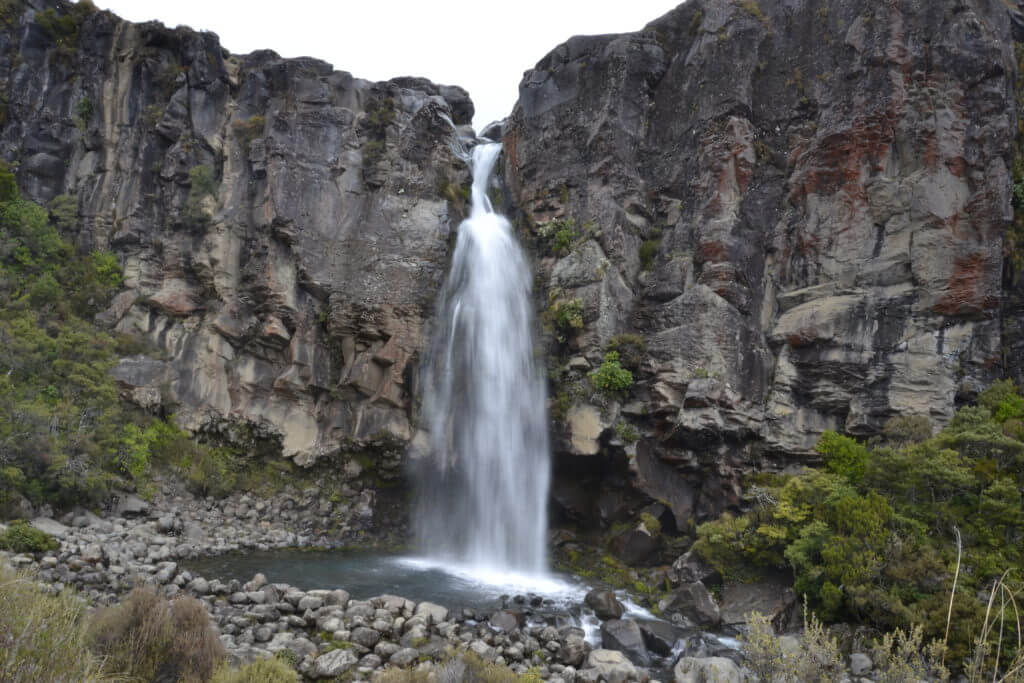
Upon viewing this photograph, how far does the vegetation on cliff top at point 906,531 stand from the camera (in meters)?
10.4

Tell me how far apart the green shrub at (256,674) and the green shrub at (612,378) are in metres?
13.2

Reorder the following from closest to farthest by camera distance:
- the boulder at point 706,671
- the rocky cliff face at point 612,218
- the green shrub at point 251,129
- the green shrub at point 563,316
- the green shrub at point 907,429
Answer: the boulder at point 706,671 → the green shrub at point 907,429 → the rocky cliff face at point 612,218 → the green shrub at point 563,316 → the green shrub at point 251,129

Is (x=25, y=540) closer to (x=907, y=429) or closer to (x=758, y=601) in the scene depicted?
(x=758, y=601)

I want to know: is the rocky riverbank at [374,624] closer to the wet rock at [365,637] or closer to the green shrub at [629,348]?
the wet rock at [365,637]

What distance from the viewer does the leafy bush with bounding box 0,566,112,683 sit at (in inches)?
180

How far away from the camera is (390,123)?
80.2 ft

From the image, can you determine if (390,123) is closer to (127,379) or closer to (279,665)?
(127,379)

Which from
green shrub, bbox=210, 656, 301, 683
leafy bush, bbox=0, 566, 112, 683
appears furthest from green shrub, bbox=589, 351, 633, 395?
leafy bush, bbox=0, 566, 112, 683

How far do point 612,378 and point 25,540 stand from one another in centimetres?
1584

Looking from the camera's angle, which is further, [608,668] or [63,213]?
[63,213]

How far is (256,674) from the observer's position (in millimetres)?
6402

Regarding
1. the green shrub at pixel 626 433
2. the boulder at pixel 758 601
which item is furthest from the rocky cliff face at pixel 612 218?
the boulder at pixel 758 601

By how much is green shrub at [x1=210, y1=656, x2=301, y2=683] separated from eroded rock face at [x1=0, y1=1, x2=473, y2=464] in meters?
13.7

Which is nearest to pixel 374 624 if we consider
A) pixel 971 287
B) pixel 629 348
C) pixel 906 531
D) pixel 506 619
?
pixel 506 619
